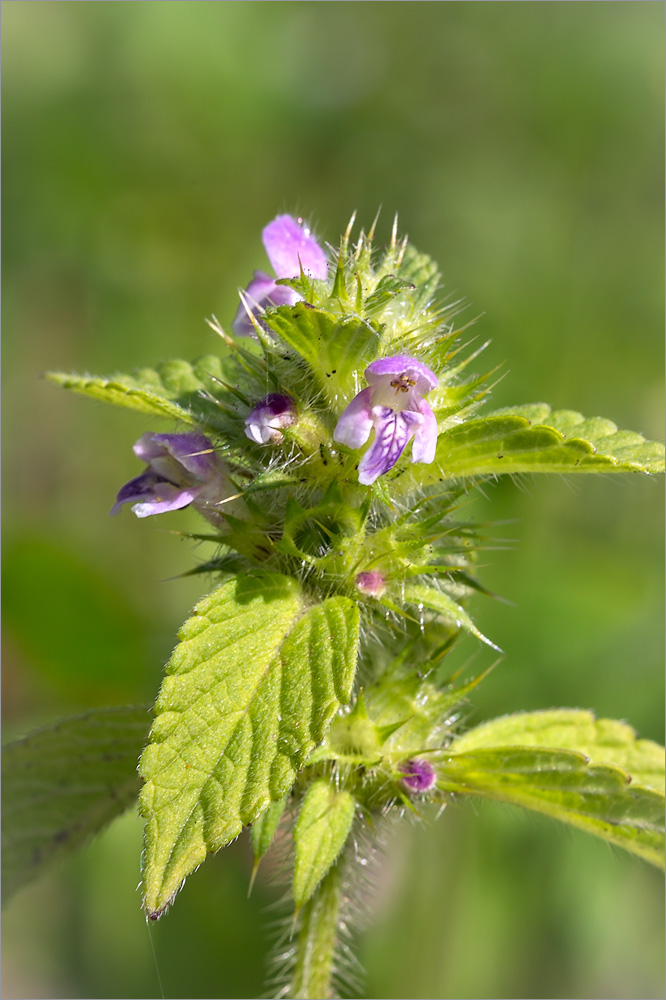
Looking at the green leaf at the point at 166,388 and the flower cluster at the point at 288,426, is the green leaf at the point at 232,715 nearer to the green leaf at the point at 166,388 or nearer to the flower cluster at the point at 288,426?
the flower cluster at the point at 288,426

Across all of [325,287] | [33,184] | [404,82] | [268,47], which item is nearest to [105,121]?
[33,184]

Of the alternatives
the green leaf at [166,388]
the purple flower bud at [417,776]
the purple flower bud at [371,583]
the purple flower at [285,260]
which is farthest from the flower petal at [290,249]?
the purple flower bud at [417,776]

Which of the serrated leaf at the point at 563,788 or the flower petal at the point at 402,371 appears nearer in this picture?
the flower petal at the point at 402,371

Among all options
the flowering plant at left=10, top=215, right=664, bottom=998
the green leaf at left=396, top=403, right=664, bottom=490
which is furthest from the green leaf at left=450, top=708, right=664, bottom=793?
the green leaf at left=396, top=403, right=664, bottom=490

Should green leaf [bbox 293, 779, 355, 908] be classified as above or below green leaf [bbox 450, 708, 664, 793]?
below

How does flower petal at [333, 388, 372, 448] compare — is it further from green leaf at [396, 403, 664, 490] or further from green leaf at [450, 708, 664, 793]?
green leaf at [450, 708, 664, 793]

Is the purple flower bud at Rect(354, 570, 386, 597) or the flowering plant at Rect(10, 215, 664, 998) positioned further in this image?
the purple flower bud at Rect(354, 570, 386, 597)
